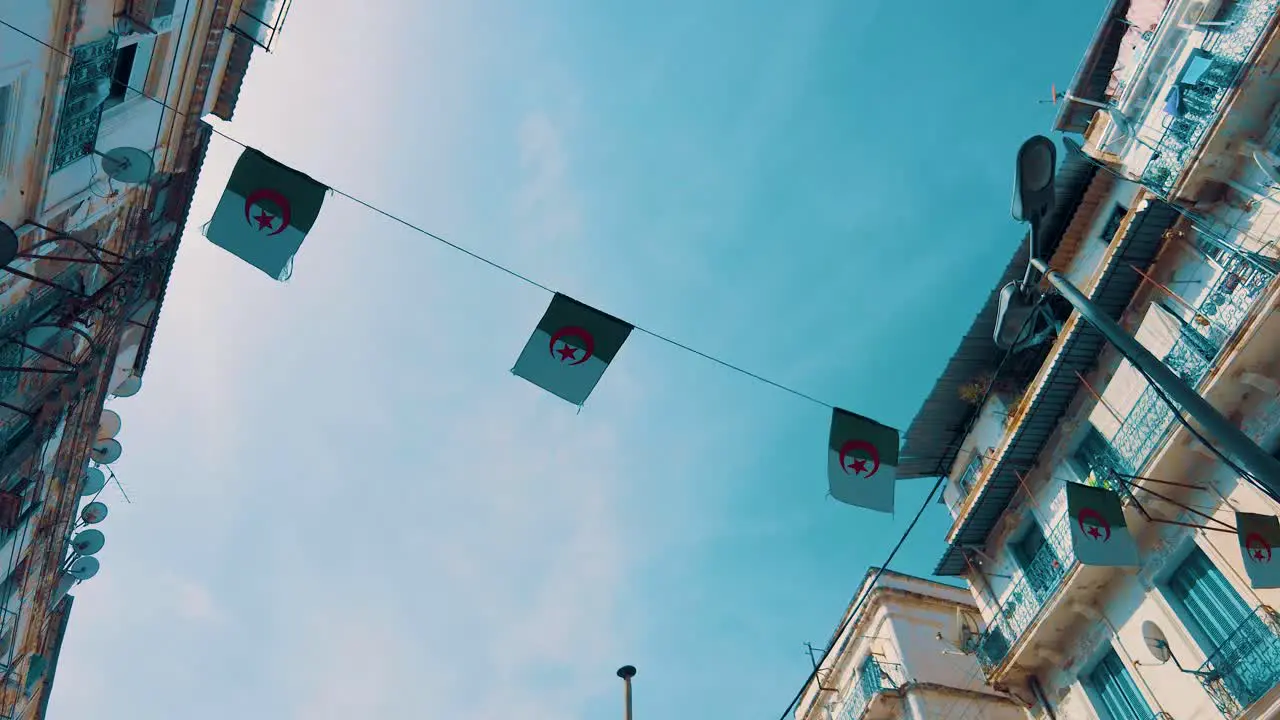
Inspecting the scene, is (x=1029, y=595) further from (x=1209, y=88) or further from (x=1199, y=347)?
(x=1209, y=88)

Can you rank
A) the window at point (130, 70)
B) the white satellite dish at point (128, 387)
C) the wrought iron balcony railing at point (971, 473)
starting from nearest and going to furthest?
the window at point (130, 70) < the white satellite dish at point (128, 387) < the wrought iron balcony railing at point (971, 473)

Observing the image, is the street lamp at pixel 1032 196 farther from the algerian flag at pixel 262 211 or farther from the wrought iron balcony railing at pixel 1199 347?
the algerian flag at pixel 262 211

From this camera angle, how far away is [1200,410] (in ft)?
21.7

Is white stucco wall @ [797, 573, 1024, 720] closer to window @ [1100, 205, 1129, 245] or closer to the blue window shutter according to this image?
the blue window shutter

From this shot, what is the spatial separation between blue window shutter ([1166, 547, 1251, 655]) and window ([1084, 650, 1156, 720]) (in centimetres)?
178

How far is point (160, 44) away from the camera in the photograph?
13.4 meters

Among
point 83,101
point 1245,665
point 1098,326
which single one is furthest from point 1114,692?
point 83,101

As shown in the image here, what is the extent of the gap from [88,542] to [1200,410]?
24.0m

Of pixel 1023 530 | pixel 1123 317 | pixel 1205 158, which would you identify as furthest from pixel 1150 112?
pixel 1023 530

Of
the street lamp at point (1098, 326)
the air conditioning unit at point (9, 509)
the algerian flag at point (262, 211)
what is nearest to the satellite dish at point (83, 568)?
the air conditioning unit at point (9, 509)

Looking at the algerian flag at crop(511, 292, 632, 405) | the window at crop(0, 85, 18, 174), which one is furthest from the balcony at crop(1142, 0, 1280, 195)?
the window at crop(0, 85, 18, 174)

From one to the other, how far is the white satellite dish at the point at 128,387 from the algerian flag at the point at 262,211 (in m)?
13.1

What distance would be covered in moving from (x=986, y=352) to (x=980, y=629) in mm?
8808

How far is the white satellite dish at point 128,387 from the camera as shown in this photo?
65.3 feet
